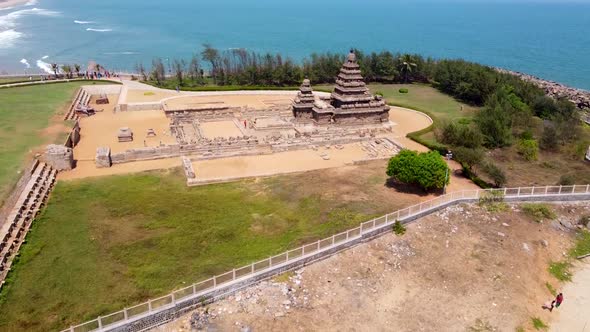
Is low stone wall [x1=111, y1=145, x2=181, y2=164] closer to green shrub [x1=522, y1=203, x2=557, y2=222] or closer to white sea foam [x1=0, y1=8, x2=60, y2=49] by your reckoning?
green shrub [x1=522, y1=203, x2=557, y2=222]

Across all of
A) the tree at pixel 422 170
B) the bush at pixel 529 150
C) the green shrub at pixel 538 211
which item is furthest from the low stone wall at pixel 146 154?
the bush at pixel 529 150

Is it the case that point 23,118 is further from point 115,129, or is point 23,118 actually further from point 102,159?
point 102,159

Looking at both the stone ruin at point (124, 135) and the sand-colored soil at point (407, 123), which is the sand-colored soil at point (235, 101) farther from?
the sand-colored soil at point (407, 123)

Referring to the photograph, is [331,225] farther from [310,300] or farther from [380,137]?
[380,137]

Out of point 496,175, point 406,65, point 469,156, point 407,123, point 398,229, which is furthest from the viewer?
point 406,65

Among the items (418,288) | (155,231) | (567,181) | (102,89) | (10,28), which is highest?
(10,28)

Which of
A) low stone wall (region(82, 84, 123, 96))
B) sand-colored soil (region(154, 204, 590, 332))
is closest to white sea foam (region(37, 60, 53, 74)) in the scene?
low stone wall (region(82, 84, 123, 96))

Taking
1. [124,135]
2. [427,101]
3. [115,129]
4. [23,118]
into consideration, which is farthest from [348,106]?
[23,118]

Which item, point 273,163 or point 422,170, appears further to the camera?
point 273,163
